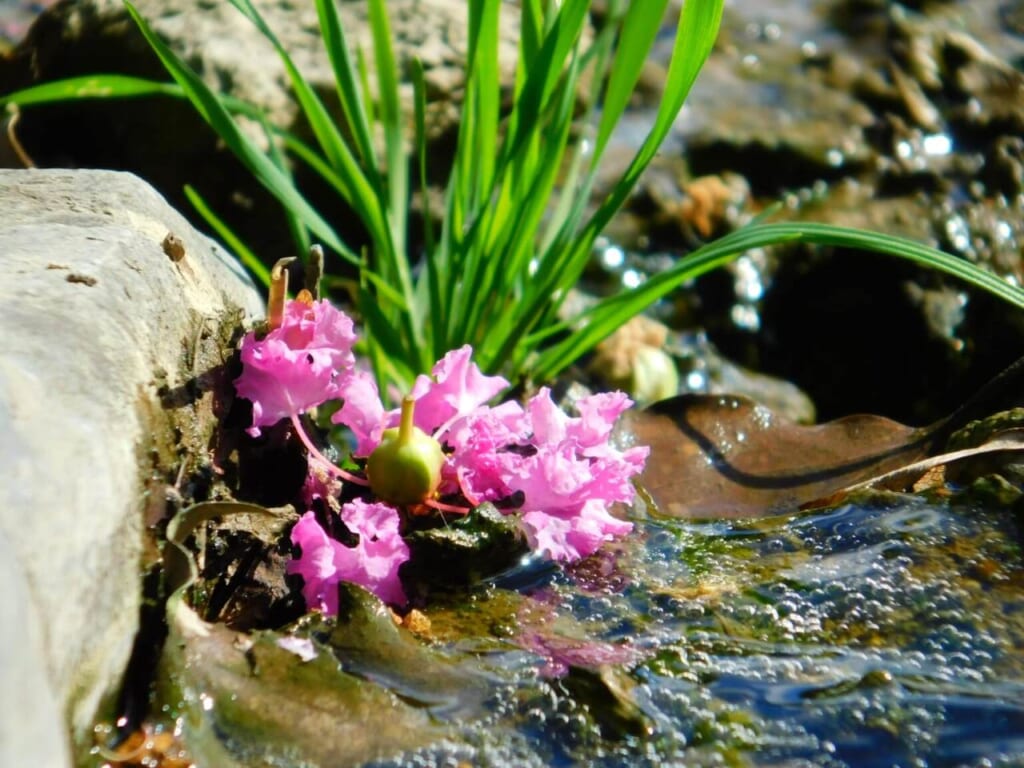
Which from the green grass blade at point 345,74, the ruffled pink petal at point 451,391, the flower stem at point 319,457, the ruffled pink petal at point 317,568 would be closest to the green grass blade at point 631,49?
the green grass blade at point 345,74

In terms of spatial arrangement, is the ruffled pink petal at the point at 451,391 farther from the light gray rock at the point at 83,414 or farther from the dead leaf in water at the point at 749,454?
the dead leaf in water at the point at 749,454

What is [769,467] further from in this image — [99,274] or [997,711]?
[99,274]

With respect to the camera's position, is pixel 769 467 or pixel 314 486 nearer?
pixel 314 486

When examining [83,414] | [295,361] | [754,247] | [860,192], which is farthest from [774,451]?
[860,192]

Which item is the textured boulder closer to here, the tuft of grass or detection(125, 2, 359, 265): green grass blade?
the tuft of grass

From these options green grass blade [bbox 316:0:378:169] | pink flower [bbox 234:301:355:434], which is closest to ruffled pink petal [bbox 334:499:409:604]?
pink flower [bbox 234:301:355:434]

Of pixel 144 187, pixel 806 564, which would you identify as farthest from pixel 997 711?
pixel 144 187

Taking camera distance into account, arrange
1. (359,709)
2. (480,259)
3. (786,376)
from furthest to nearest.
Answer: (786,376)
(480,259)
(359,709)
